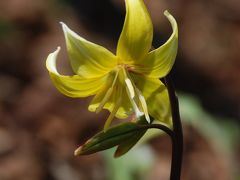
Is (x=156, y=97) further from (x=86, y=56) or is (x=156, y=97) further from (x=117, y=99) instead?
(x=86, y=56)

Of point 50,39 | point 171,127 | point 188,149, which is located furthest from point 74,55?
point 50,39

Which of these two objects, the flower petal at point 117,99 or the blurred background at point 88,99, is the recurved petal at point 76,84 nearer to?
the flower petal at point 117,99

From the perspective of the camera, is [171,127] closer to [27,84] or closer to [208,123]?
[208,123]

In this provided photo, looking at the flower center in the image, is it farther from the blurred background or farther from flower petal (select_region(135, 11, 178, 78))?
the blurred background

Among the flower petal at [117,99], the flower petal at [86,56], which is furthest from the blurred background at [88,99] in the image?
the flower petal at [86,56]

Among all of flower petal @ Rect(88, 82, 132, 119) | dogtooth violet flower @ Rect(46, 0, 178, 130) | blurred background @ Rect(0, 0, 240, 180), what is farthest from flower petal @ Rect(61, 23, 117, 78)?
blurred background @ Rect(0, 0, 240, 180)

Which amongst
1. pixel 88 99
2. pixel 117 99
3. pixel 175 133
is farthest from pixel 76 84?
pixel 88 99
